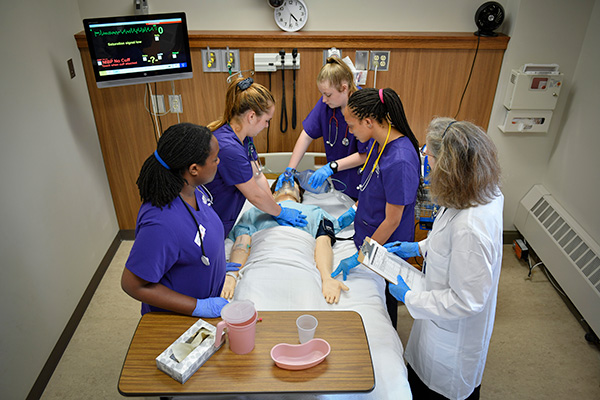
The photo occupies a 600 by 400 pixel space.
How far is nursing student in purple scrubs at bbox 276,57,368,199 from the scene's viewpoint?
7.77ft

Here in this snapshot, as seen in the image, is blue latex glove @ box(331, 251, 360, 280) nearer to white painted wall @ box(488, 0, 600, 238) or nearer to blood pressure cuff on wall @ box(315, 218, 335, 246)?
blood pressure cuff on wall @ box(315, 218, 335, 246)

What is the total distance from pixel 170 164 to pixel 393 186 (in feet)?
2.99

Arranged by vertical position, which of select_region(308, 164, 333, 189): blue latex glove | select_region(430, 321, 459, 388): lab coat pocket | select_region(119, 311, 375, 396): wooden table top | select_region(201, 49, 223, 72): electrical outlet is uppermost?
select_region(201, 49, 223, 72): electrical outlet

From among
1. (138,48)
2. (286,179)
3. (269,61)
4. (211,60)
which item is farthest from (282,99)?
(138,48)

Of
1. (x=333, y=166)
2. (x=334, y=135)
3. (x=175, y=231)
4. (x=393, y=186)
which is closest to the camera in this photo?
(x=175, y=231)

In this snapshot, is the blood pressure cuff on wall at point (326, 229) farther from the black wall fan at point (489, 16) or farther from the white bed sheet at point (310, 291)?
the black wall fan at point (489, 16)

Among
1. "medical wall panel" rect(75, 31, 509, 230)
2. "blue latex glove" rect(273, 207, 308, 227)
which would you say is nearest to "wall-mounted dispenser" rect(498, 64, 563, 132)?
"medical wall panel" rect(75, 31, 509, 230)

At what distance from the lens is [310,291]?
1.88 meters

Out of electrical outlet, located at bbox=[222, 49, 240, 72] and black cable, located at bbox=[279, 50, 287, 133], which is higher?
electrical outlet, located at bbox=[222, 49, 240, 72]

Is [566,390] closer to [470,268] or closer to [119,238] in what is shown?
[470,268]

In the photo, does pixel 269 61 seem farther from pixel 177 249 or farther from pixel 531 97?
pixel 177 249

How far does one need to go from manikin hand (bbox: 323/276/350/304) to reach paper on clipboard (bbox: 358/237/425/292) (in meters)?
0.26

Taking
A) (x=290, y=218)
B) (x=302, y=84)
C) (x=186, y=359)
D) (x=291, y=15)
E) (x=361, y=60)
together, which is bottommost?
(x=290, y=218)

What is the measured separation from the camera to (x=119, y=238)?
3.45 meters
